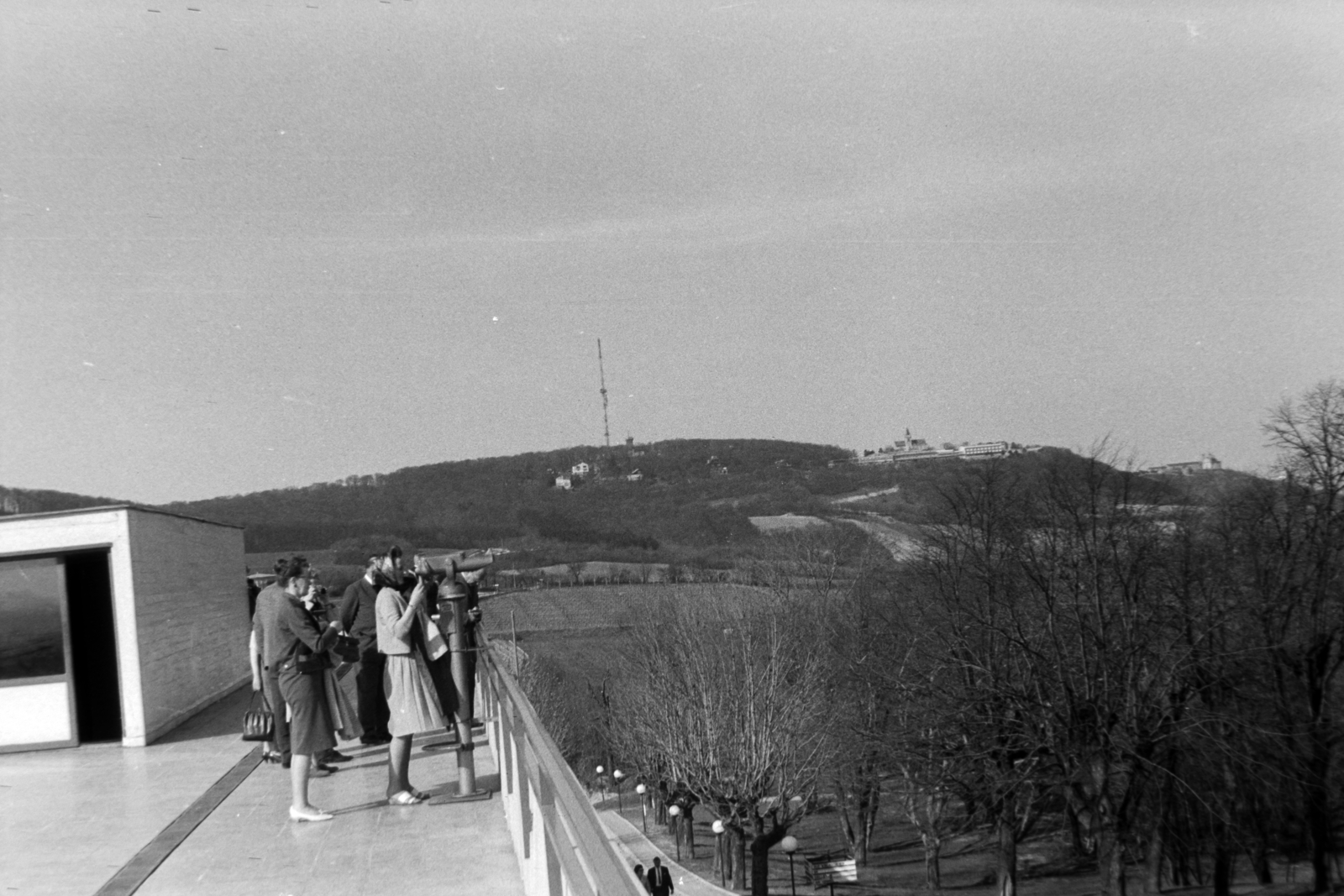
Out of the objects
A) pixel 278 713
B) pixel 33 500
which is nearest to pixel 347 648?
pixel 278 713

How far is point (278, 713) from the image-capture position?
9.97m

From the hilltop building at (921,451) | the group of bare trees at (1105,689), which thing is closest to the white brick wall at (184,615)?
the group of bare trees at (1105,689)

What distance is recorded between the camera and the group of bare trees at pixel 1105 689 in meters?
42.7

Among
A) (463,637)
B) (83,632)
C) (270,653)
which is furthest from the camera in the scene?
(83,632)

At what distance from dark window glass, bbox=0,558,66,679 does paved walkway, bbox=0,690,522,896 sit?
1.52 metres

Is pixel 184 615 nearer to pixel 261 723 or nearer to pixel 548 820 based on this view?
pixel 261 723

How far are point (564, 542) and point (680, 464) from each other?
73.8ft

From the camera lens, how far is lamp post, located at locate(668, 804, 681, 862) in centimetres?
5847

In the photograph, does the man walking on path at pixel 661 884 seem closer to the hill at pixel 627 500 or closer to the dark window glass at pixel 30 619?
the dark window glass at pixel 30 619

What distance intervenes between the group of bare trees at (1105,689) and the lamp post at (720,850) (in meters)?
0.87

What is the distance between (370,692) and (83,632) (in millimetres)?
3872

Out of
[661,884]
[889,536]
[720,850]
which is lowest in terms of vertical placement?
[720,850]

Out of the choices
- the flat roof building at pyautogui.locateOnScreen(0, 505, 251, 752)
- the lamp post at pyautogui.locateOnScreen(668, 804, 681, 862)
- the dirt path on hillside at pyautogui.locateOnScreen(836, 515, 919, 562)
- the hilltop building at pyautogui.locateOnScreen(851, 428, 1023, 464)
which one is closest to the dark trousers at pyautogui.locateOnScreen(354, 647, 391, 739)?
the flat roof building at pyautogui.locateOnScreen(0, 505, 251, 752)

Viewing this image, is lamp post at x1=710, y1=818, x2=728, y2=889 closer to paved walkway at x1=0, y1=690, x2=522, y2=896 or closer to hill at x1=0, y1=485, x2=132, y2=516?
hill at x1=0, y1=485, x2=132, y2=516
